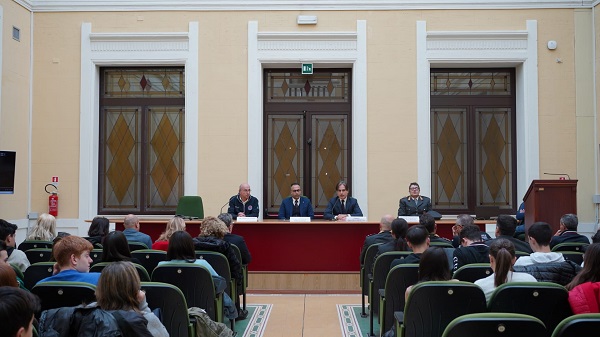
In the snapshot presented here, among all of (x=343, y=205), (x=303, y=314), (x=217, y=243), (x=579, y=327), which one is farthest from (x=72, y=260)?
(x=343, y=205)

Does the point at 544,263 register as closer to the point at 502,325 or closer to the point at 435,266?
the point at 435,266

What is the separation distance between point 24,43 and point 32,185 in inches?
88.3

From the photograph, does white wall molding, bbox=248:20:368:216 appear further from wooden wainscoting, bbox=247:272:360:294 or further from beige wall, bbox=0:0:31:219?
beige wall, bbox=0:0:31:219

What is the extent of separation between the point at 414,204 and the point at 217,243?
433 cm

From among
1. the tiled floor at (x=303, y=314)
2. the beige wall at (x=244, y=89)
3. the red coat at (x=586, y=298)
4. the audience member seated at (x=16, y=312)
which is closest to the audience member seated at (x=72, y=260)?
the audience member seated at (x=16, y=312)

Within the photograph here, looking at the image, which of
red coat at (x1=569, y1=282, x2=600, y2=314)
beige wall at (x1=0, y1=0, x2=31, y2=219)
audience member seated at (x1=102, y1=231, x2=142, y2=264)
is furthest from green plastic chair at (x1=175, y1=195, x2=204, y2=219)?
red coat at (x1=569, y1=282, x2=600, y2=314)

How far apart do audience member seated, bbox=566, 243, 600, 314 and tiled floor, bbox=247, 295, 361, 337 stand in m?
2.66

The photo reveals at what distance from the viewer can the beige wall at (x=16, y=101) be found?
31.7 ft

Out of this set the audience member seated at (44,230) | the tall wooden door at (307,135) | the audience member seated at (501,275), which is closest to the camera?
the audience member seated at (501,275)

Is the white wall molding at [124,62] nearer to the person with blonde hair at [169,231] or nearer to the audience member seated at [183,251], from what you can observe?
the person with blonde hair at [169,231]

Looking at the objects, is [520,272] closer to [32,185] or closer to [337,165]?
[337,165]

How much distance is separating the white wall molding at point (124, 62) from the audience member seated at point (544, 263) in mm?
6556

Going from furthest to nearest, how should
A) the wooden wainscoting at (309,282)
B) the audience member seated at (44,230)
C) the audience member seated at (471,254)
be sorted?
1. the wooden wainscoting at (309,282)
2. the audience member seated at (44,230)
3. the audience member seated at (471,254)

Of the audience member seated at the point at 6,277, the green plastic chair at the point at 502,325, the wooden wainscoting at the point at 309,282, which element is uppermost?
the audience member seated at the point at 6,277
